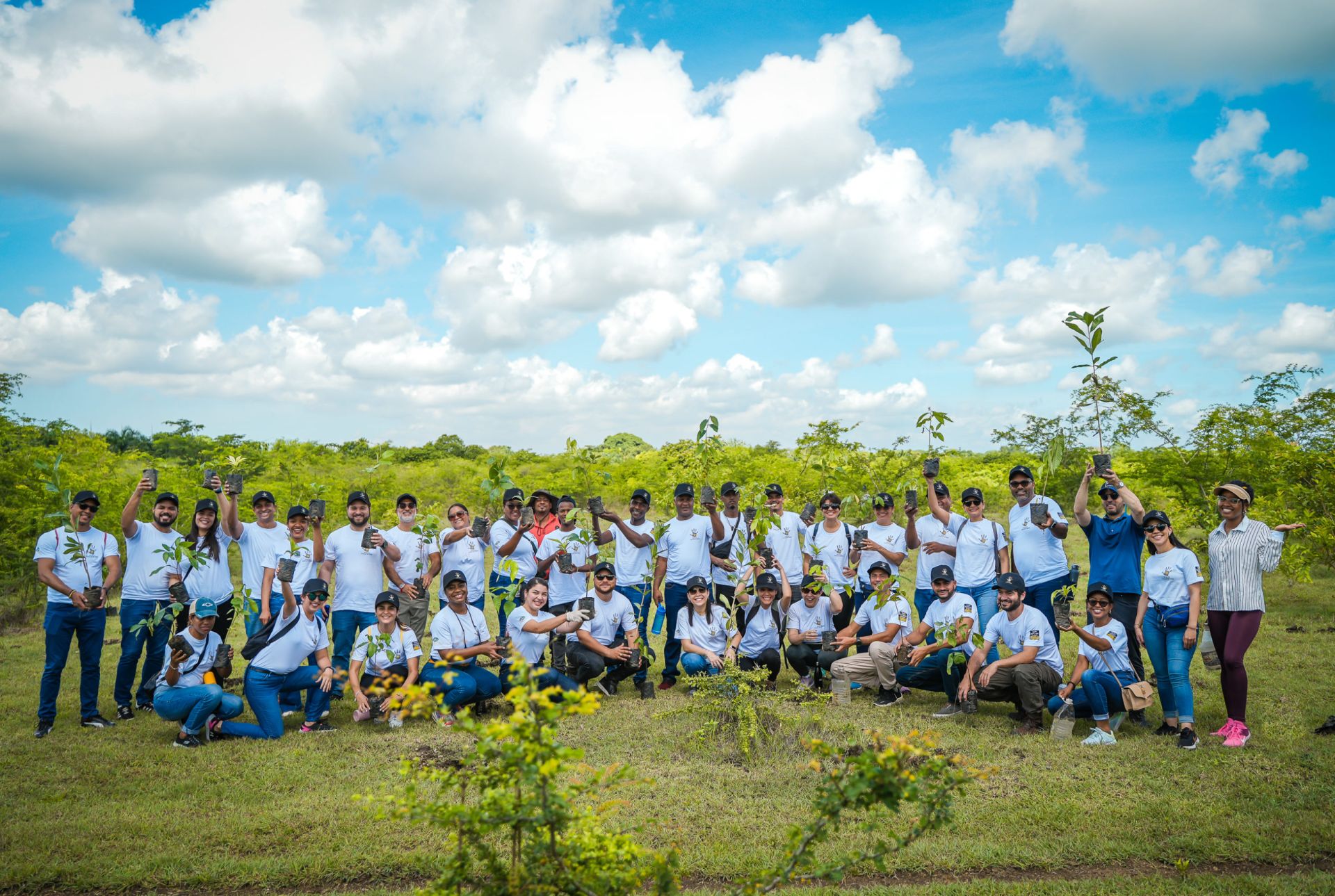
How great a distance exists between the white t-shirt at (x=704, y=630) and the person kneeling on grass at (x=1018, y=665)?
2.21m

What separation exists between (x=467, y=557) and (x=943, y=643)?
4796 millimetres

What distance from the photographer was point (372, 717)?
23.5ft

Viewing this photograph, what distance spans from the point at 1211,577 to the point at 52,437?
1789cm

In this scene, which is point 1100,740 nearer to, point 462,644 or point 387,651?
point 462,644

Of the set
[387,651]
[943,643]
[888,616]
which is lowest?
[387,651]

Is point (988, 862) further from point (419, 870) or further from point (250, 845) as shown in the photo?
point (250, 845)

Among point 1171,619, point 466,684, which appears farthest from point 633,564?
point 1171,619

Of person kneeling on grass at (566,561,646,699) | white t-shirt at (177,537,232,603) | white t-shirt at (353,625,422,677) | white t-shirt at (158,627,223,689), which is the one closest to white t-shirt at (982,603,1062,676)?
person kneeling on grass at (566,561,646,699)

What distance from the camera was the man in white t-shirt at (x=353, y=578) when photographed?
300 inches

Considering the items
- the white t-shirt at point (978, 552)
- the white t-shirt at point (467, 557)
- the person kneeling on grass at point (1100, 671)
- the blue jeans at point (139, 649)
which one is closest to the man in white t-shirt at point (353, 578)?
the white t-shirt at point (467, 557)

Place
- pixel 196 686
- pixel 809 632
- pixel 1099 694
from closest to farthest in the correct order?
pixel 1099 694
pixel 196 686
pixel 809 632

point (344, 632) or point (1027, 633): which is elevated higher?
point (1027, 633)

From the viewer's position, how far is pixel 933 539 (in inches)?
323

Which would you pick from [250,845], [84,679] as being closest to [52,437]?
[84,679]
